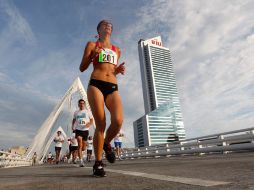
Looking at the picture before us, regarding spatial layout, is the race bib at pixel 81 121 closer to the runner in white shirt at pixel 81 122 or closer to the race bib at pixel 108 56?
the runner in white shirt at pixel 81 122

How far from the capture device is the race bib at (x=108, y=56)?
14.2ft

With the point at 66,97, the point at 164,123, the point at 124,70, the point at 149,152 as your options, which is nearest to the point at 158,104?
the point at 164,123

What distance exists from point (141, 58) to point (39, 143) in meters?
161

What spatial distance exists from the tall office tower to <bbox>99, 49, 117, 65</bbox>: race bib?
157 m

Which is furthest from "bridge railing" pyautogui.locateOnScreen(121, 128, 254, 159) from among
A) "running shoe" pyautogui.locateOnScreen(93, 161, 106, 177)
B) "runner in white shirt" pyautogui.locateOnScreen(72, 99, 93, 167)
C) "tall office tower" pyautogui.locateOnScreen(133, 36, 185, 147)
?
"tall office tower" pyautogui.locateOnScreen(133, 36, 185, 147)

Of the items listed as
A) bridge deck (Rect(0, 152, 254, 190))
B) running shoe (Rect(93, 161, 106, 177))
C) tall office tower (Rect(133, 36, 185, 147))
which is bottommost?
bridge deck (Rect(0, 152, 254, 190))

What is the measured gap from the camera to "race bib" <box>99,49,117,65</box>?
432 cm

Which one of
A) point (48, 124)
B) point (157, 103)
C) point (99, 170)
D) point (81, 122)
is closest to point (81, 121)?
point (81, 122)

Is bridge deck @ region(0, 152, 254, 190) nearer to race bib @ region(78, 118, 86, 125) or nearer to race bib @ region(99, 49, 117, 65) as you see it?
race bib @ region(99, 49, 117, 65)

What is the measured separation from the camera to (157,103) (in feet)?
574

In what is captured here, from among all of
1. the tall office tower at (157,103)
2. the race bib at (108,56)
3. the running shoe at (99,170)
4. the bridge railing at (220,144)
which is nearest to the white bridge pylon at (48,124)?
the bridge railing at (220,144)

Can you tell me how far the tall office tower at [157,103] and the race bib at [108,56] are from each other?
157 metres

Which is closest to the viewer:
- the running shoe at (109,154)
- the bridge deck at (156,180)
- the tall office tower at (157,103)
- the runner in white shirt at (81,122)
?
the bridge deck at (156,180)

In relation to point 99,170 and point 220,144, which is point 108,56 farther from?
point 220,144
